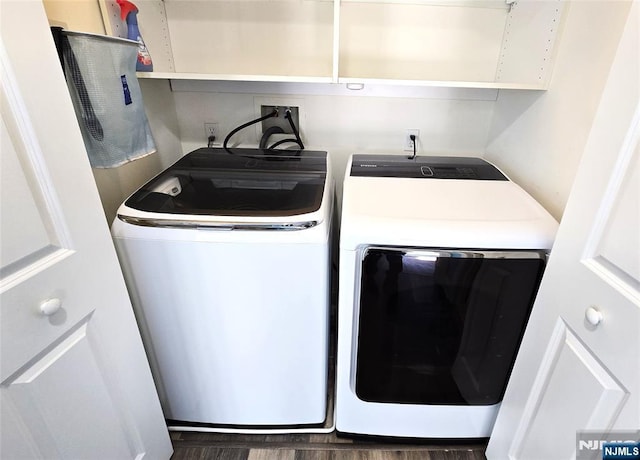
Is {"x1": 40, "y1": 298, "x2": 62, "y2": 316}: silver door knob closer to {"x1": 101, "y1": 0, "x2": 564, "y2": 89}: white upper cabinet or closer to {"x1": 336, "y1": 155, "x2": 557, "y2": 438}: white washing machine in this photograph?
{"x1": 336, "y1": 155, "x2": 557, "y2": 438}: white washing machine

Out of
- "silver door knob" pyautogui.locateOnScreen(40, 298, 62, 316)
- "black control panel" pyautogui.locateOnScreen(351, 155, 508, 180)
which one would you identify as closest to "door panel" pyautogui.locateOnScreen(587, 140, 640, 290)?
"black control panel" pyautogui.locateOnScreen(351, 155, 508, 180)

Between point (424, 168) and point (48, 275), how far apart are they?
1264 millimetres

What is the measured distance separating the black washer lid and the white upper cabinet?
0.36m

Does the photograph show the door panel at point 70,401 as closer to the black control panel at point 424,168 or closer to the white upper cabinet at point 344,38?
the black control panel at point 424,168

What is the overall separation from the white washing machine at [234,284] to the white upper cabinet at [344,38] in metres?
0.50

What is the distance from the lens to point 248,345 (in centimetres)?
119

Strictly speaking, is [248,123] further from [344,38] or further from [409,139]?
[409,139]

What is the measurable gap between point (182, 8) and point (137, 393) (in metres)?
1.53

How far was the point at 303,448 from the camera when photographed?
137 centimetres

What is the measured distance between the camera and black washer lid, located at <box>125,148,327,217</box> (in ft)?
3.52

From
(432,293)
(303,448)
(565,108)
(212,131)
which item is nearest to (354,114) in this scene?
(212,131)

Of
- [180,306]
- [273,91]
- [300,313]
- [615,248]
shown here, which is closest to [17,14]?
[180,306]

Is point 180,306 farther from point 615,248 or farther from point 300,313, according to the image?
point 615,248

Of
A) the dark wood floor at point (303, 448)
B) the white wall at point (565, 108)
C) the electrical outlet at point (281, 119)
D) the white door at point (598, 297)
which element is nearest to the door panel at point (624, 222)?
the white door at point (598, 297)
